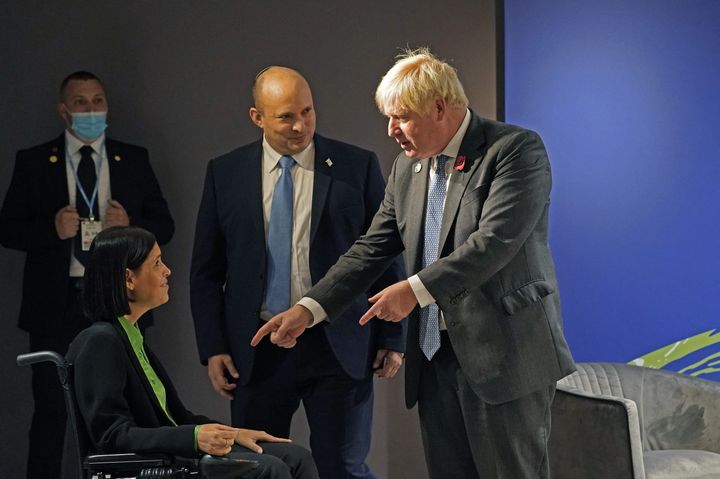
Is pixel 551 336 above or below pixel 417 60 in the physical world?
below

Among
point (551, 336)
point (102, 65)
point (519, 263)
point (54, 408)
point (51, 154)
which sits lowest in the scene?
point (54, 408)

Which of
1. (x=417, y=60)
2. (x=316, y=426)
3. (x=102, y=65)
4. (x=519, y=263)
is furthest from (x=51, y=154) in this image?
(x=519, y=263)

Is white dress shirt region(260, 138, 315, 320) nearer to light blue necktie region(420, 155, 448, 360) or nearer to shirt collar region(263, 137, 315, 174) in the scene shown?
shirt collar region(263, 137, 315, 174)

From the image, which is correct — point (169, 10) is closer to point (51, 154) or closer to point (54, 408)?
point (51, 154)

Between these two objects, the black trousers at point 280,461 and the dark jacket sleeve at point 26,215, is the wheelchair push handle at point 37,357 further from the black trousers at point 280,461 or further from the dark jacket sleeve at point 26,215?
the dark jacket sleeve at point 26,215

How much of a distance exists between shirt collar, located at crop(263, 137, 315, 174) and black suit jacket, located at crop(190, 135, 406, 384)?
26 millimetres

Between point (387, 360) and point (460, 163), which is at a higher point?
point (460, 163)

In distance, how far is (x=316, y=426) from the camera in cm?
402

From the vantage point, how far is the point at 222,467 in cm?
298

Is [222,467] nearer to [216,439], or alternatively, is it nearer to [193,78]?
[216,439]

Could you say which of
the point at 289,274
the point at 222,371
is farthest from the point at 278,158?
the point at 222,371

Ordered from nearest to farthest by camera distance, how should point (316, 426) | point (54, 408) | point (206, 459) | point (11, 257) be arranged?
point (206, 459), point (316, 426), point (54, 408), point (11, 257)

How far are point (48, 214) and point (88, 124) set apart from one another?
0.43 metres

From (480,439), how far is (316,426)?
96 cm
